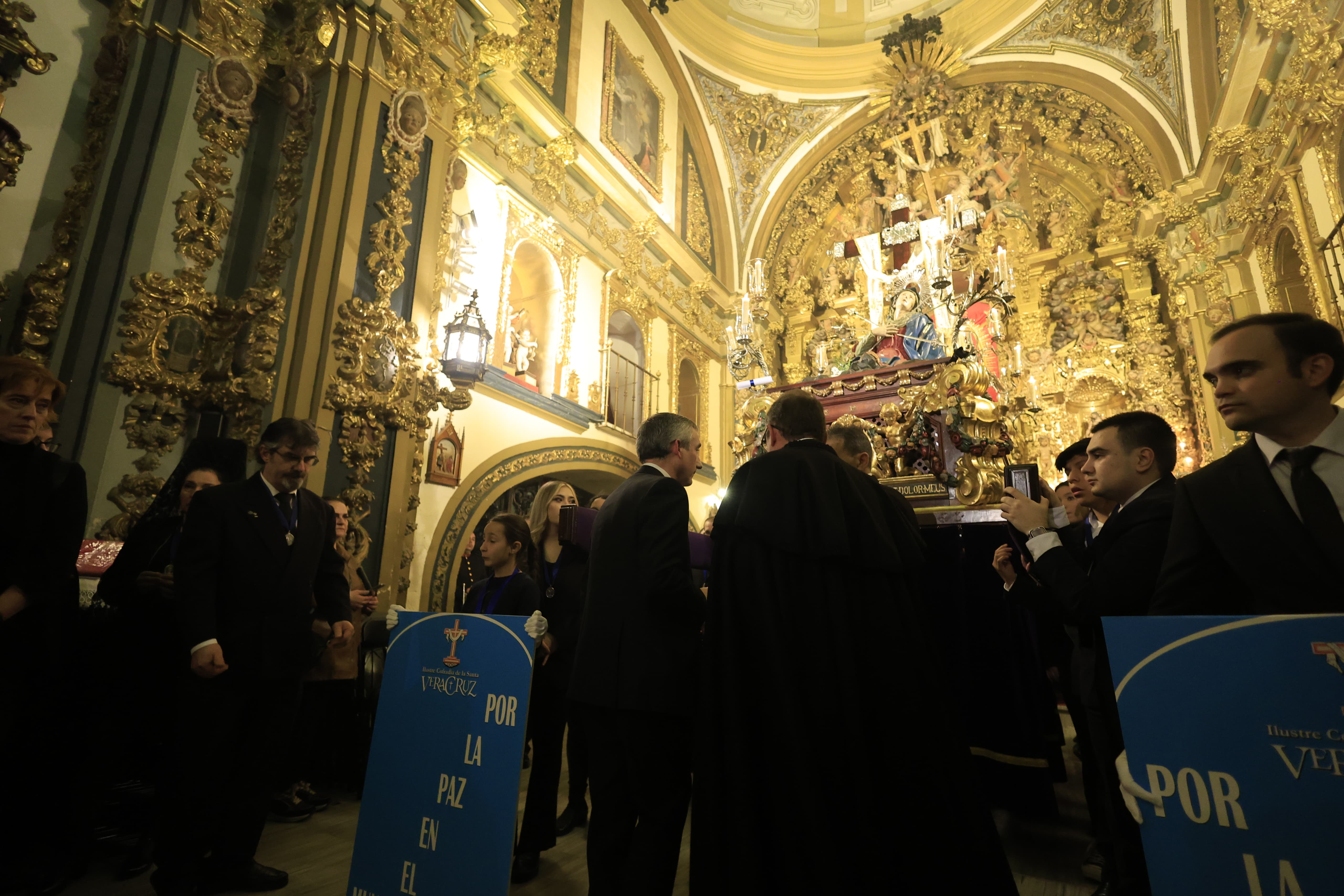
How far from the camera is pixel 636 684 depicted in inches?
72.9

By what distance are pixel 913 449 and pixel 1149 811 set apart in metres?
4.67

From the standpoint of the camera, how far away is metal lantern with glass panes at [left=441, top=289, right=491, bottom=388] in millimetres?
5500

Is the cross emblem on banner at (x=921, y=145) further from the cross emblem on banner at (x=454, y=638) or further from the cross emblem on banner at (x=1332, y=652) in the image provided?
the cross emblem on banner at (x=1332, y=652)

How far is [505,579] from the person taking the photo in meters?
2.92

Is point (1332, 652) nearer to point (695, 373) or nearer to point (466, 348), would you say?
point (466, 348)

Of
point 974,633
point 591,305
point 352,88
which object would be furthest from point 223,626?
point 591,305

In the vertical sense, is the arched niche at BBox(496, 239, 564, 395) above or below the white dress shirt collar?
above

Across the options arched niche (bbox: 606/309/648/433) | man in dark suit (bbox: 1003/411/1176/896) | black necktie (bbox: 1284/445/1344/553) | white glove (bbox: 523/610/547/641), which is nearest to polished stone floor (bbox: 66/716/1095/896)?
man in dark suit (bbox: 1003/411/1176/896)

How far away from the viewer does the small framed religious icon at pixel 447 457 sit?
Answer: 559 cm

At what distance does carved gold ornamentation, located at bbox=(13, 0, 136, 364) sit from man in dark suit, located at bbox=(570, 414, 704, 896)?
3.66 meters

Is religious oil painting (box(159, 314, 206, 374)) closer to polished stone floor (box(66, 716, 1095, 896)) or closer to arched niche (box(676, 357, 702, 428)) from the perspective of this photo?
polished stone floor (box(66, 716, 1095, 896))

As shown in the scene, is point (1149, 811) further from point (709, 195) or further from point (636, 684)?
point (709, 195)

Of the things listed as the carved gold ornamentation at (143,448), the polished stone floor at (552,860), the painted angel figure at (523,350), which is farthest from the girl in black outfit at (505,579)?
the painted angel figure at (523,350)

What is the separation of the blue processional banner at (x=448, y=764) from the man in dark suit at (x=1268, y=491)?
5.60ft
